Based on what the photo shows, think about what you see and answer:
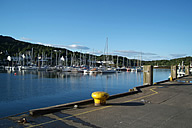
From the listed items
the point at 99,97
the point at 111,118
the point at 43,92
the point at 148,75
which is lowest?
the point at 43,92

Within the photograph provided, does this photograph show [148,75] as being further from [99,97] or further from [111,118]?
[111,118]

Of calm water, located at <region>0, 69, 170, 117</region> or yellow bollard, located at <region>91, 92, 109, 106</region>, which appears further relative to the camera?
calm water, located at <region>0, 69, 170, 117</region>

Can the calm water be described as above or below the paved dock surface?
below

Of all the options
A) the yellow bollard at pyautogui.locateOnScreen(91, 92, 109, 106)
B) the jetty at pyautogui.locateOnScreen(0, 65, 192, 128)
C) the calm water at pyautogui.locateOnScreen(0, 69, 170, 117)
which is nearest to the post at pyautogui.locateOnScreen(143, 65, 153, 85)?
the calm water at pyautogui.locateOnScreen(0, 69, 170, 117)

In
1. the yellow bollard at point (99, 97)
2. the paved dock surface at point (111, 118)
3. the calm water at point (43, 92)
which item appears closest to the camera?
the paved dock surface at point (111, 118)

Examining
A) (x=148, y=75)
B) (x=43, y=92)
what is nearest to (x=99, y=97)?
(x=148, y=75)

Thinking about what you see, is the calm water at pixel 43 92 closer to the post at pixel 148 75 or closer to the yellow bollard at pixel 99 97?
the post at pixel 148 75

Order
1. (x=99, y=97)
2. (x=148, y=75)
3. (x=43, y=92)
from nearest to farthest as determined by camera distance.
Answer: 1. (x=99, y=97)
2. (x=148, y=75)
3. (x=43, y=92)

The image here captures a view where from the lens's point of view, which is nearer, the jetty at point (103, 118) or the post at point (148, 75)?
the jetty at point (103, 118)

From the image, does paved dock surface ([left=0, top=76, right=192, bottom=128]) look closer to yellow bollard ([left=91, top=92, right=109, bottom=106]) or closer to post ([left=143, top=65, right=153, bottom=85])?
yellow bollard ([left=91, top=92, right=109, bottom=106])

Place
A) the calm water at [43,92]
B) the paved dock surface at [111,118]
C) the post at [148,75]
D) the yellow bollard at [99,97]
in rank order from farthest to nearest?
1. the post at [148,75]
2. the calm water at [43,92]
3. the yellow bollard at [99,97]
4. the paved dock surface at [111,118]

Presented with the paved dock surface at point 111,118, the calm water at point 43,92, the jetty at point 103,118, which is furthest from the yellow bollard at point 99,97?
the calm water at point 43,92

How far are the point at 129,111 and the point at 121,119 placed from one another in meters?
1.45

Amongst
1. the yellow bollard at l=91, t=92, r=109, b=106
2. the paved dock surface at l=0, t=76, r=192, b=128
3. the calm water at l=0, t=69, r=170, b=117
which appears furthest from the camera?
the calm water at l=0, t=69, r=170, b=117
